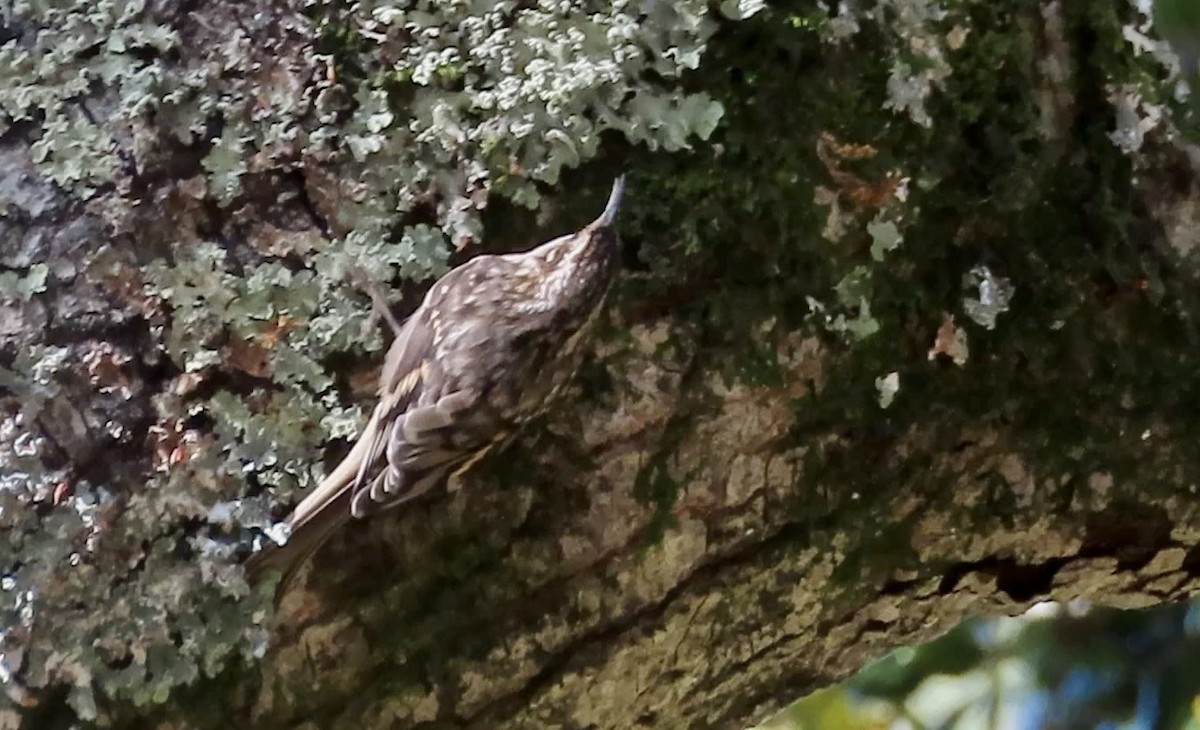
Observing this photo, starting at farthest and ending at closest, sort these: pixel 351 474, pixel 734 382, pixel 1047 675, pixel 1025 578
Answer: pixel 1047 675 → pixel 1025 578 → pixel 734 382 → pixel 351 474

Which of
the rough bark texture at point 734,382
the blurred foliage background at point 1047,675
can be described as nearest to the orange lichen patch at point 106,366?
the rough bark texture at point 734,382

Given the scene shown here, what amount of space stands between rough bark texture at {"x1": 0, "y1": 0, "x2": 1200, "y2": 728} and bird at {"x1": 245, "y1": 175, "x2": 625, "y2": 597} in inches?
1.6

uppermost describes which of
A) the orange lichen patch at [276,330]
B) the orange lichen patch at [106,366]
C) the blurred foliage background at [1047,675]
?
the orange lichen patch at [276,330]

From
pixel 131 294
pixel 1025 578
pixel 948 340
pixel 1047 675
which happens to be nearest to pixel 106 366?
pixel 131 294

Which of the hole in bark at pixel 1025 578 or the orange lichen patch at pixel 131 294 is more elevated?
the orange lichen patch at pixel 131 294

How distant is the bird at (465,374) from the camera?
863mm

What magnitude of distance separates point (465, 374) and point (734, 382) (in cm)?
24

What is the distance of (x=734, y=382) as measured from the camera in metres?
0.98

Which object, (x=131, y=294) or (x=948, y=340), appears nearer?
(x=131, y=294)

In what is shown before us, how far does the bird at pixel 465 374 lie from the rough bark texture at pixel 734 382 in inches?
1.6

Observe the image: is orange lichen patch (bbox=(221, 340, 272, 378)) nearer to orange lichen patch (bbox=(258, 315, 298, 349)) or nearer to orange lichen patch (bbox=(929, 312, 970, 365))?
orange lichen patch (bbox=(258, 315, 298, 349))

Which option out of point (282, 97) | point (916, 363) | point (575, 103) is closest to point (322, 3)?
point (282, 97)

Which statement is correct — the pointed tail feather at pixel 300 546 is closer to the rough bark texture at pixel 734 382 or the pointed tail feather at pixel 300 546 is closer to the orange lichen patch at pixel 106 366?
the rough bark texture at pixel 734 382

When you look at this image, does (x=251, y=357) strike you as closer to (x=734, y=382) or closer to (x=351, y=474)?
(x=351, y=474)
